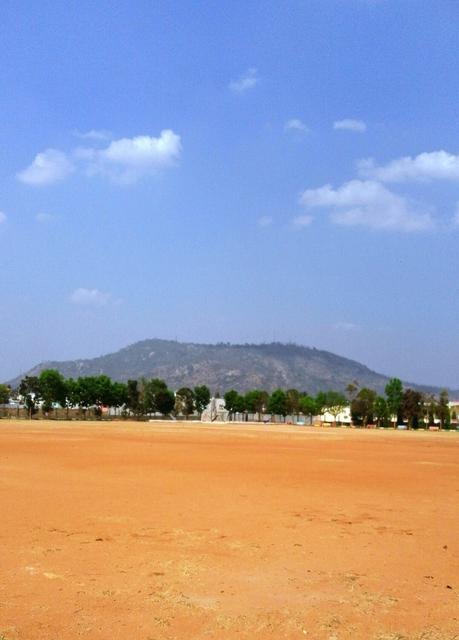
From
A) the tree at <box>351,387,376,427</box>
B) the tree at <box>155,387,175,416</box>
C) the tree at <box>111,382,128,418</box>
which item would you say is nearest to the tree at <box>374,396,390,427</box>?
the tree at <box>351,387,376,427</box>

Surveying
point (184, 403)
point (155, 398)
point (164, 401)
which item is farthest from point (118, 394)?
point (184, 403)

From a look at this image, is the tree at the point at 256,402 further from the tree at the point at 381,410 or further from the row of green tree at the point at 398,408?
the tree at the point at 381,410

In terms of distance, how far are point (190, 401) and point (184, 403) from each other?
242cm

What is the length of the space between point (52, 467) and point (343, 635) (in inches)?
706

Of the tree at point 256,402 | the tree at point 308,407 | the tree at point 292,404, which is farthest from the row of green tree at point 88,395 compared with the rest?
the tree at point 308,407

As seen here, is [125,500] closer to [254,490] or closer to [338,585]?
[254,490]

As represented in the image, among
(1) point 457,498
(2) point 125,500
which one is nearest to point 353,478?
(1) point 457,498

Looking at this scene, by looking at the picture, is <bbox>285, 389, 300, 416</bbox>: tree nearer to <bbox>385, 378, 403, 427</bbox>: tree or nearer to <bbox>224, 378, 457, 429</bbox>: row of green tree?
<bbox>224, 378, 457, 429</bbox>: row of green tree

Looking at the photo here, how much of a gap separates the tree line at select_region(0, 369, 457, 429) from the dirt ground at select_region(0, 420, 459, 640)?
100804 millimetres

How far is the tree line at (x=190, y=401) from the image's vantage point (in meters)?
117

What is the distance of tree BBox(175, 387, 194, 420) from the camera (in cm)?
15212

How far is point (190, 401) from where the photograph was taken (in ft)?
501

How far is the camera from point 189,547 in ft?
33.8

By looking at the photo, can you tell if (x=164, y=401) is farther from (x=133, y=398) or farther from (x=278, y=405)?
(x=278, y=405)
